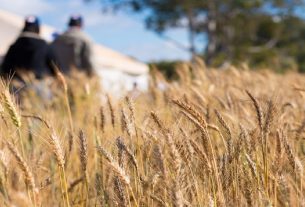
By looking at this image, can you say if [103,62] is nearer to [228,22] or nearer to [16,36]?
[16,36]

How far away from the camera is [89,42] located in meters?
6.10


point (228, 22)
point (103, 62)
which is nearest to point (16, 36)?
point (103, 62)

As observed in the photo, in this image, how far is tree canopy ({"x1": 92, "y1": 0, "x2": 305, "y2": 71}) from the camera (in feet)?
90.9

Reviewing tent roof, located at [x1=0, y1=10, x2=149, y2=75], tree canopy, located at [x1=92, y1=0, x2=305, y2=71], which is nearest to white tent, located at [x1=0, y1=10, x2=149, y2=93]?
tent roof, located at [x1=0, y1=10, x2=149, y2=75]

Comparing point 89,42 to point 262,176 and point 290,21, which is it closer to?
point 262,176

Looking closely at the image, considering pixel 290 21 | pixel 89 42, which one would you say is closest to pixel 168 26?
pixel 290 21

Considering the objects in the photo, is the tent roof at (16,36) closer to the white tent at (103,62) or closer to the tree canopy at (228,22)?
the white tent at (103,62)

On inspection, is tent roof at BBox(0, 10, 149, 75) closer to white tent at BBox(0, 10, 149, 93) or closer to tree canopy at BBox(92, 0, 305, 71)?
white tent at BBox(0, 10, 149, 93)

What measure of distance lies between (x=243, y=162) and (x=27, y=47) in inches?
167

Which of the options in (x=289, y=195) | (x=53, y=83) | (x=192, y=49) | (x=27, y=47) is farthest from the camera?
(x=192, y=49)

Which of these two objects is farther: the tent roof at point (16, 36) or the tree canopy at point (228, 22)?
the tree canopy at point (228, 22)

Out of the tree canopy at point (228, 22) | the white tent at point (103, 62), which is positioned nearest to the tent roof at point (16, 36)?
the white tent at point (103, 62)

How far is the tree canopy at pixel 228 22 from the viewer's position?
90.9 feet

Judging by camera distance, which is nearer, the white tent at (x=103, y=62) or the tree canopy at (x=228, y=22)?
the white tent at (x=103, y=62)
